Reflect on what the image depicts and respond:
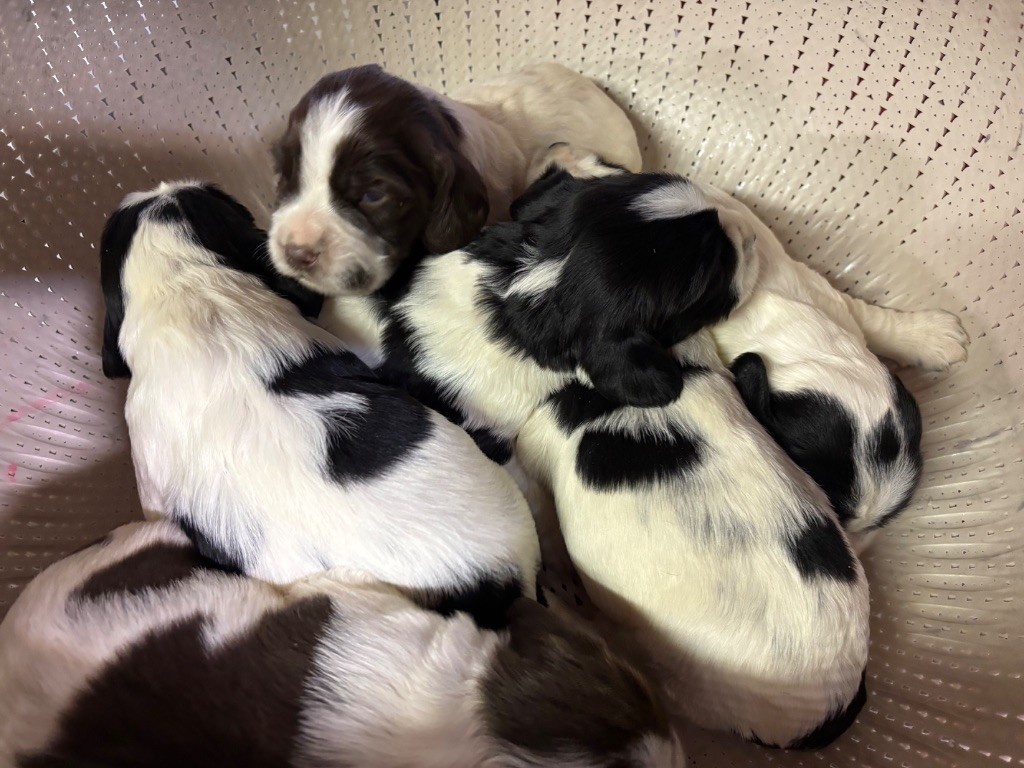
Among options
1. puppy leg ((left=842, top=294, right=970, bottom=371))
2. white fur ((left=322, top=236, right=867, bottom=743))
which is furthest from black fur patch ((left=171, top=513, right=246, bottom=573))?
puppy leg ((left=842, top=294, right=970, bottom=371))

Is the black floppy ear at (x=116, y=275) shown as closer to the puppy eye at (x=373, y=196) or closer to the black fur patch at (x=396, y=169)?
the black fur patch at (x=396, y=169)

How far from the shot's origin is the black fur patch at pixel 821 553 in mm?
1467

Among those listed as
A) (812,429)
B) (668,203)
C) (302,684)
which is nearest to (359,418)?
(302,684)

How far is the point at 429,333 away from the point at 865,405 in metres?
1.14

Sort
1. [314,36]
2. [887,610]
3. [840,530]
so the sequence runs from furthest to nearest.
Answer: [314,36] < [887,610] < [840,530]

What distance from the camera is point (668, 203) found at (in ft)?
5.34

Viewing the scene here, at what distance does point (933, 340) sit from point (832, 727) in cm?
118

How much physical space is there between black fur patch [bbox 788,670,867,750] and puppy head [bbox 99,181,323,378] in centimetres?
161

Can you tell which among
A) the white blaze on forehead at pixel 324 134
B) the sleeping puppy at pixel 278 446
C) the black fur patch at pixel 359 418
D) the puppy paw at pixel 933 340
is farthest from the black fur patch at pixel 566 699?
the puppy paw at pixel 933 340

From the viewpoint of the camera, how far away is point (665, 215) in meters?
1.61

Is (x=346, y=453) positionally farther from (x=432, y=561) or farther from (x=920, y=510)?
(x=920, y=510)

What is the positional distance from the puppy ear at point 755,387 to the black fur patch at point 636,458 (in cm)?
27

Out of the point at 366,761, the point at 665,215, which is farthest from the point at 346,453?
the point at 665,215

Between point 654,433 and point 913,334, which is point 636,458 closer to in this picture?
point 654,433
